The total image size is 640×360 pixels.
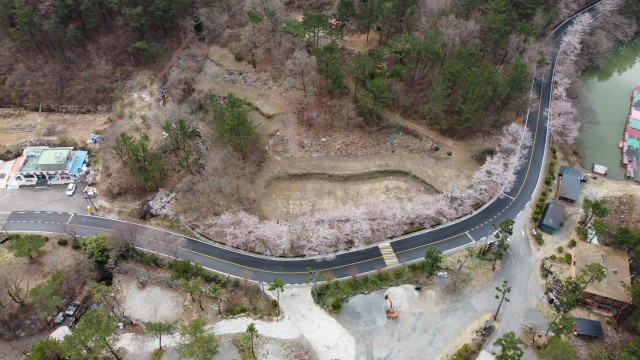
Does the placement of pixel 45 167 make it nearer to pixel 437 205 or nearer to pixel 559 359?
pixel 437 205

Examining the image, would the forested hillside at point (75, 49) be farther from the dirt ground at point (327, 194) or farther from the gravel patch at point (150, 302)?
the gravel patch at point (150, 302)

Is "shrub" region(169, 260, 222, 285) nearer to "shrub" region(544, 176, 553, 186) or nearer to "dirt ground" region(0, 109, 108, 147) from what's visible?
"dirt ground" region(0, 109, 108, 147)

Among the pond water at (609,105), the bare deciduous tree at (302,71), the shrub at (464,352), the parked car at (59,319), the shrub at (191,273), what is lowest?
the parked car at (59,319)

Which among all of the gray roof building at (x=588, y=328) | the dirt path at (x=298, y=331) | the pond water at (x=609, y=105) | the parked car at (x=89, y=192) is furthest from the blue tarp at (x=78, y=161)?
the pond water at (x=609, y=105)

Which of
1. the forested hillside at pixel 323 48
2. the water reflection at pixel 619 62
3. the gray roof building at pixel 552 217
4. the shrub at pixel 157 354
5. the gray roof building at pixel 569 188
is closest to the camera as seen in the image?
the shrub at pixel 157 354

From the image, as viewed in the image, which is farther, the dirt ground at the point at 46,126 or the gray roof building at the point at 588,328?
the dirt ground at the point at 46,126

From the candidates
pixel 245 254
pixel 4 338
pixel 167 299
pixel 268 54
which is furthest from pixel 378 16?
pixel 4 338

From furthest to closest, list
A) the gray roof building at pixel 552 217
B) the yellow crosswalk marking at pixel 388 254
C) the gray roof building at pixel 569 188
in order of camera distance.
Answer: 1. the gray roof building at pixel 569 188
2. the gray roof building at pixel 552 217
3. the yellow crosswalk marking at pixel 388 254
